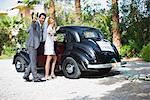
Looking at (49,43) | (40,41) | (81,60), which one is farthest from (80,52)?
(40,41)

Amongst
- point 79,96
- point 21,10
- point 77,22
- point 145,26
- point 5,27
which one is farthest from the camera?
point 21,10

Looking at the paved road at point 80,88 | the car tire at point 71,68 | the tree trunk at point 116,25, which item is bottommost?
the paved road at point 80,88

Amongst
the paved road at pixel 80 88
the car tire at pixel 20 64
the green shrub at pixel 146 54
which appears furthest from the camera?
the green shrub at pixel 146 54

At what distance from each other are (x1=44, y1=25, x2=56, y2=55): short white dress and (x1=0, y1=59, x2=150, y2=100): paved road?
864 mm

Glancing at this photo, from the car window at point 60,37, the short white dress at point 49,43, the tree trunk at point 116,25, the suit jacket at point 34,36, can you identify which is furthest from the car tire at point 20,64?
the tree trunk at point 116,25

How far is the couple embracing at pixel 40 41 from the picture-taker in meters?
11.0

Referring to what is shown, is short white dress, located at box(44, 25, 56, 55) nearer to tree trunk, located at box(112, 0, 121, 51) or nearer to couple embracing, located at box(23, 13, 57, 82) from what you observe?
couple embracing, located at box(23, 13, 57, 82)

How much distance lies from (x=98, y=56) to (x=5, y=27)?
55.8ft

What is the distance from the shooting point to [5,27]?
2711cm

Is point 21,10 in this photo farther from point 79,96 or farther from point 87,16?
point 79,96

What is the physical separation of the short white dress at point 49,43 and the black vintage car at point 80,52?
46cm

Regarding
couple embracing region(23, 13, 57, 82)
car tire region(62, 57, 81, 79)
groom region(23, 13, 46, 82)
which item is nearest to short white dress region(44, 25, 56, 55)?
couple embracing region(23, 13, 57, 82)

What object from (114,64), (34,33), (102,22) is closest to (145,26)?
(102,22)

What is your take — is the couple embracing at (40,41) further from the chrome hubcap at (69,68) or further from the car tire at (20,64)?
the car tire at (20,64)
